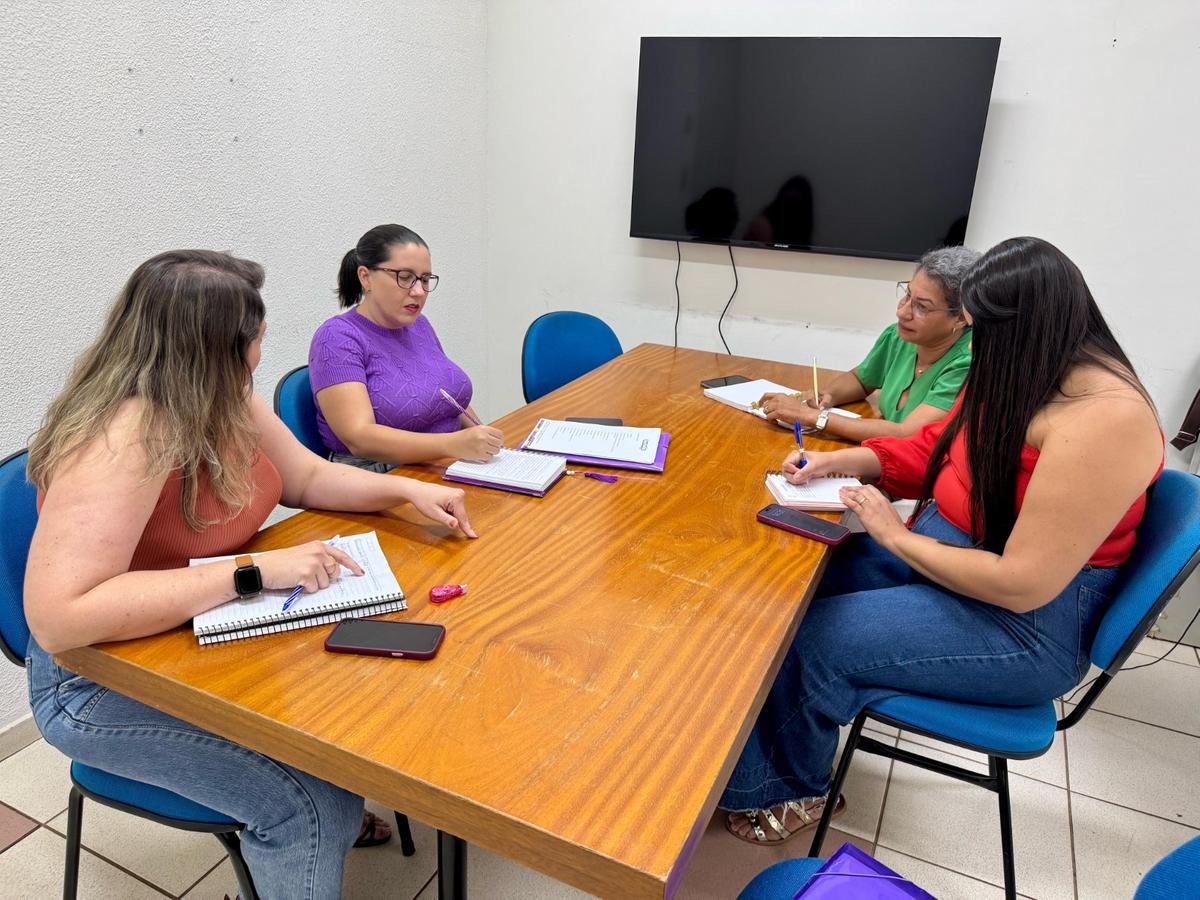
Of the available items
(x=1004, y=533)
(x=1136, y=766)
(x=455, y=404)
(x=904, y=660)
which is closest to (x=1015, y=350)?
(x=1004, y=533)

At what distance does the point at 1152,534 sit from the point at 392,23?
118 inches

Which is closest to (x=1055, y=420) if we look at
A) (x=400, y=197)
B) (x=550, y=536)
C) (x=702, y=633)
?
(x=702, y=633)

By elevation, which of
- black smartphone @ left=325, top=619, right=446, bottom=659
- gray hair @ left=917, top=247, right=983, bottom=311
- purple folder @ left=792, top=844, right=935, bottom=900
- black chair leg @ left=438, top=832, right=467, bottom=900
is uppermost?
gray hair @ left=917, top=247, right=983, bottom=311

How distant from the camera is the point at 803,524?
58.4 inches

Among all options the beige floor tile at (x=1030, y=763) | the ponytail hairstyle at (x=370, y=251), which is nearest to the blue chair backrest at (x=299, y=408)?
the ponytail hairstyle at (x=370, y=251)

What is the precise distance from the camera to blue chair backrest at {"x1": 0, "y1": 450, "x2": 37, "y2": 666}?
45.5 inches

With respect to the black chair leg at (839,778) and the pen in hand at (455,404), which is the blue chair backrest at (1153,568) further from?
the pen in hand at (455,404)

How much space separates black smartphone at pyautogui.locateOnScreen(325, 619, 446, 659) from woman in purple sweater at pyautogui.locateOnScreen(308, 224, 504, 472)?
0.63 m

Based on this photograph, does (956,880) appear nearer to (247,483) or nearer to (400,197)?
(247,483)

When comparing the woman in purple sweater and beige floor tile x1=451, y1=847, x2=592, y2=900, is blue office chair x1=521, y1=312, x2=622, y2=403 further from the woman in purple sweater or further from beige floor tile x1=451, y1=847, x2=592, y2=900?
beige floor tile x1=451, y1=847, x2=592, y2=900

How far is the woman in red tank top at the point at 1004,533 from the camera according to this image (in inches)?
47.8

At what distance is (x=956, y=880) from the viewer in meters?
1.69

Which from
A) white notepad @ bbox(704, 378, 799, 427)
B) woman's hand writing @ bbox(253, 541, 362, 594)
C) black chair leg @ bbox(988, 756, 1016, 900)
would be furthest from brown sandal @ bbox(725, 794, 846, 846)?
Result: woman's hand writing @ bbox(253, 541, 362, 594)

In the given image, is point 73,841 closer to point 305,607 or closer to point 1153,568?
point 305,607
